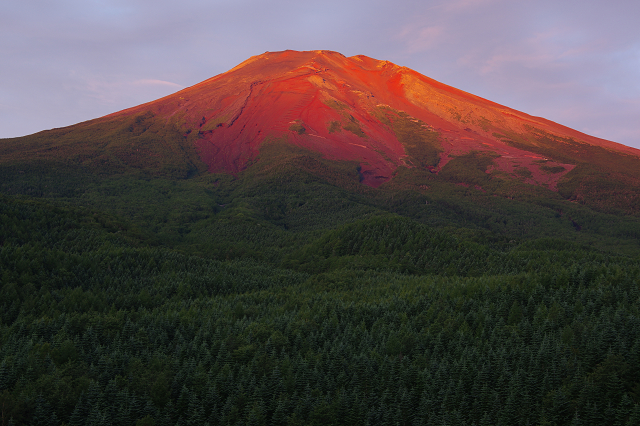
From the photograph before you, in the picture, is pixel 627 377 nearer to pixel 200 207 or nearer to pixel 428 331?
pixel 428 331

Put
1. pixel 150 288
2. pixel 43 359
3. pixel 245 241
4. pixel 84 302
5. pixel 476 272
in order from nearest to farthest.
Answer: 1. pixel 43 359
2. pixel 84 302
3. pixel 150 288
4. pixel 476 272
5. pixel 245 241

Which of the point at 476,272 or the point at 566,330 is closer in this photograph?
the point at 566,330

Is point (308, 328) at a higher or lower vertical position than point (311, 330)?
higher

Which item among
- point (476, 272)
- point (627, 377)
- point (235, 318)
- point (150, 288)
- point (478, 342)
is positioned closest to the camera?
point (627, 377)

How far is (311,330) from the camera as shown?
53.9 meters

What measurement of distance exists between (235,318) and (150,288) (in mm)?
24997

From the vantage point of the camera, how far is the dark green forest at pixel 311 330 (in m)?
36.1

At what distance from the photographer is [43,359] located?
139 feet

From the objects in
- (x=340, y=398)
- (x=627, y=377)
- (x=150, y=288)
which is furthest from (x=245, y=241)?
(x=627, y=377)

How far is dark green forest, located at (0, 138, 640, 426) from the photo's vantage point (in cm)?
3609

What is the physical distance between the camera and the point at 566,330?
143ft

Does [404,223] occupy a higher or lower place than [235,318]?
higher

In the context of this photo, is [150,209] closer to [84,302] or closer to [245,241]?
[245,241]

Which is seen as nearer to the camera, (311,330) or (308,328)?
(311,330)
